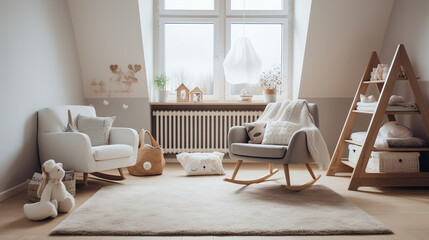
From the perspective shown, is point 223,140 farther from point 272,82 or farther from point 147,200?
point 147,200

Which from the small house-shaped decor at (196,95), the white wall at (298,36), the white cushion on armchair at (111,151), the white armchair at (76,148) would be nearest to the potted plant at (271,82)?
the white wall at (298,36)

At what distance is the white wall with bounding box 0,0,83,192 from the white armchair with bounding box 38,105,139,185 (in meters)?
0.14

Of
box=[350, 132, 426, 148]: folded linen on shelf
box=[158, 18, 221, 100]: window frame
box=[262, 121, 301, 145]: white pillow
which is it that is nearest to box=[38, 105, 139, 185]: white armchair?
box=[262, 121, 301, 145]: white pillow

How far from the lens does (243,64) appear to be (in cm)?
454

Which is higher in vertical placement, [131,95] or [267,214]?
[131,95]

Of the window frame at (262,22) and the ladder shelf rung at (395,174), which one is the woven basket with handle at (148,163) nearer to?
the window frame at (262,22)

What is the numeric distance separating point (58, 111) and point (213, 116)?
198 centimetres

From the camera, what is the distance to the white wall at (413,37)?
3752 mm

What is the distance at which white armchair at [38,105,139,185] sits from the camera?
331cm

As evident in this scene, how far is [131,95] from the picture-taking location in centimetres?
487

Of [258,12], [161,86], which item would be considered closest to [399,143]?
[258,12]

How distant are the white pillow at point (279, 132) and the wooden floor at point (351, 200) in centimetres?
52

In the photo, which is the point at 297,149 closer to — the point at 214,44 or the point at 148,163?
the point at 148,163

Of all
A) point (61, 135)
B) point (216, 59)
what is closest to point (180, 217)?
point (61, 135)
